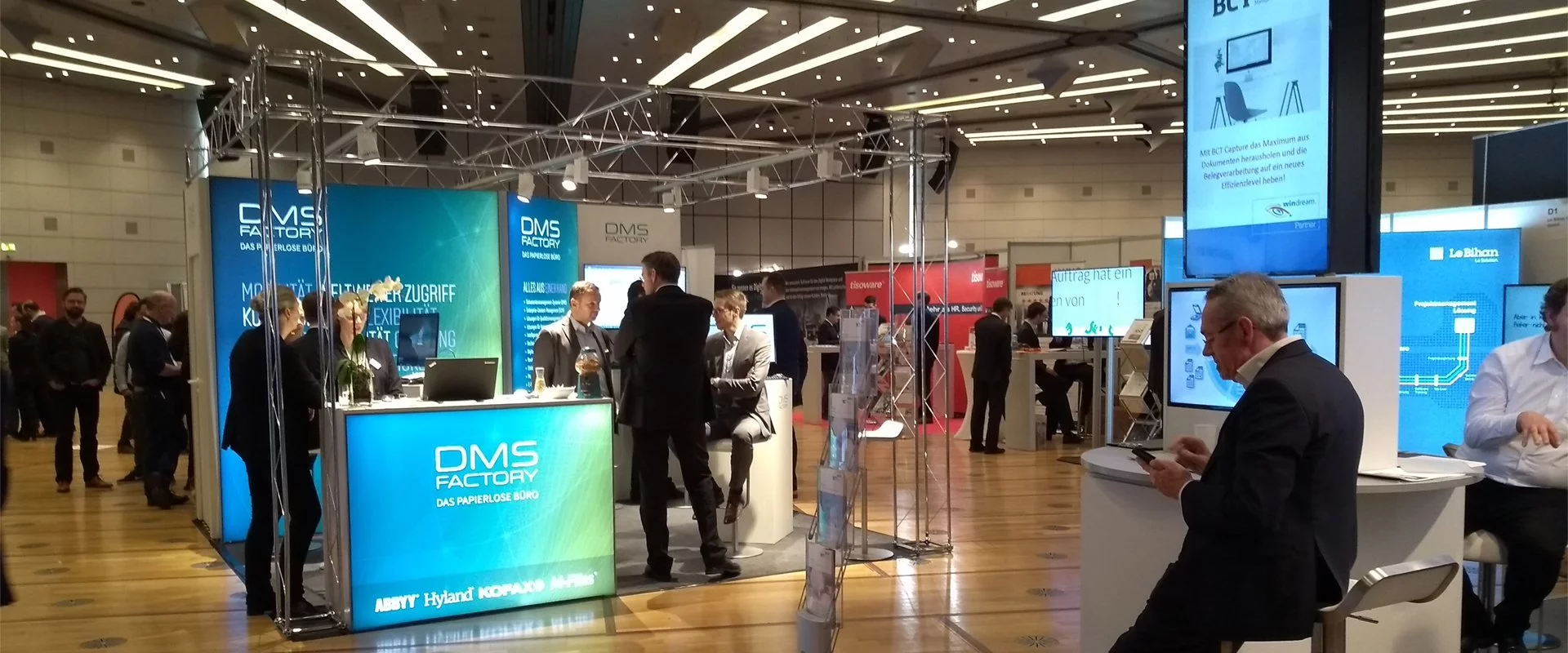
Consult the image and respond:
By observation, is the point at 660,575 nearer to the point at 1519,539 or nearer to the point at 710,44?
the point at 1519,539

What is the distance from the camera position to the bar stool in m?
1.99

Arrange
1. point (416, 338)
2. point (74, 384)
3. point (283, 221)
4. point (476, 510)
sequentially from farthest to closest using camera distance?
point (74, 384), point (416, 338), point (283, 221), point (476, 510)

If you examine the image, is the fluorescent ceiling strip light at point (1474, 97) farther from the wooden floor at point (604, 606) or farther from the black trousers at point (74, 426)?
the black trousers at point (74, 426)

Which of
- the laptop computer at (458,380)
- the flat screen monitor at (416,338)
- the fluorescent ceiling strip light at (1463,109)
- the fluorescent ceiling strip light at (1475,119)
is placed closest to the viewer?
the laptop computer at (458,380)

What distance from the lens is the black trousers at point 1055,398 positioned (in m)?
10.1

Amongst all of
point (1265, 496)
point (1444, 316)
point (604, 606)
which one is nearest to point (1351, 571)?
point (1265, 496)

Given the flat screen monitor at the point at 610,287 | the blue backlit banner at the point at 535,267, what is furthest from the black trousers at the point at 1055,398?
the blue backlit banner at the point at 535,267

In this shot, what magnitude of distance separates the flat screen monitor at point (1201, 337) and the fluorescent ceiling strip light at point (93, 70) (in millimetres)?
13654

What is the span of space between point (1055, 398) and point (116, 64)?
12.1 metres

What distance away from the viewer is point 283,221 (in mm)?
6035

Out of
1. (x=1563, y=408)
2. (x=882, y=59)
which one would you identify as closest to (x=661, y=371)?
(x=1563, y=408)

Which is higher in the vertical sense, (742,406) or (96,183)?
(96,183)

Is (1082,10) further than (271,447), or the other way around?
(1082,10)

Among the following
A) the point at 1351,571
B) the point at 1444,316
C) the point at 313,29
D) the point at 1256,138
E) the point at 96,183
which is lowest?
the point at 1351,571
